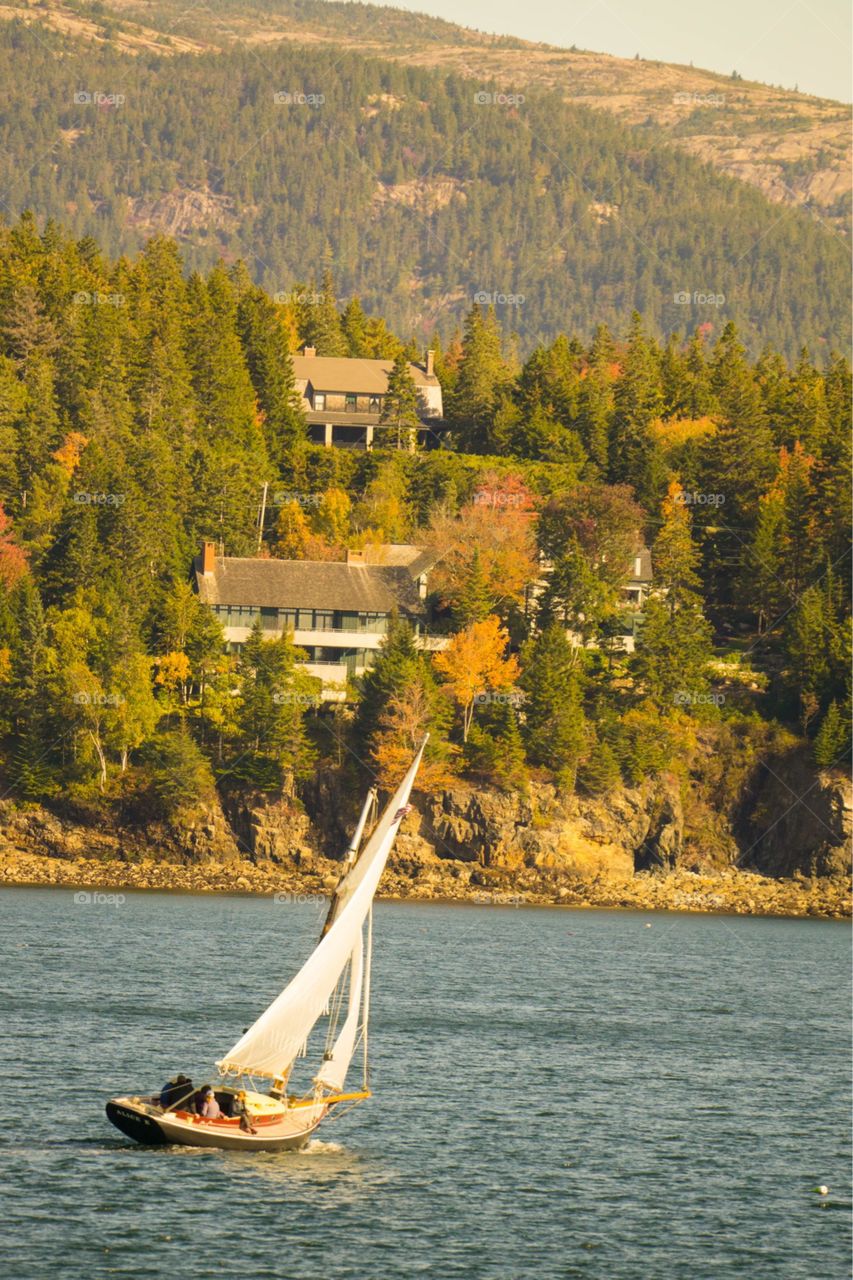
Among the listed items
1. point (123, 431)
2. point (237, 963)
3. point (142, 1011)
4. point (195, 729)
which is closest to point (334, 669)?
point (195, 729)

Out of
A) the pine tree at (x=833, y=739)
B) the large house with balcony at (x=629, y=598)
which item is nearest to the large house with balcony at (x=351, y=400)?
the large house with balcony at (x=629, y=598)

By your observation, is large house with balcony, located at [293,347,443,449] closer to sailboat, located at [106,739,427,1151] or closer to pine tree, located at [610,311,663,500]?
pine tree, located at [610,311,663,500]

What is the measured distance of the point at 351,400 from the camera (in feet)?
536

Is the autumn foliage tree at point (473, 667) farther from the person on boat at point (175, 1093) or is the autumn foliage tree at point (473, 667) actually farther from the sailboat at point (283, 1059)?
the person on boat at point (175, 1093)

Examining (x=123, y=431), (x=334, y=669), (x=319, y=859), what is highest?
(x=123, y=431)

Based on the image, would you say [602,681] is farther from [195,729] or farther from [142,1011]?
[142,1011]

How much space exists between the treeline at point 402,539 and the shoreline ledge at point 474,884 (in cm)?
424

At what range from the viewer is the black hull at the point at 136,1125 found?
4656 centimetres

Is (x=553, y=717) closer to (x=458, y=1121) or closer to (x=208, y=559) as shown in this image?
(x=208, y=559)

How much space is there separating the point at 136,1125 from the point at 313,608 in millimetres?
76366

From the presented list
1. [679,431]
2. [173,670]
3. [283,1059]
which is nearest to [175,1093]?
[283,1059]

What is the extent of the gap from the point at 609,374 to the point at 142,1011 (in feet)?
387

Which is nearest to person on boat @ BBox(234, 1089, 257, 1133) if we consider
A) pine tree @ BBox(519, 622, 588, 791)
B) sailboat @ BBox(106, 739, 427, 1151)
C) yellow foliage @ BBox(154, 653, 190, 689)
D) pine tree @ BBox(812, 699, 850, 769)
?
sailboat @ BBox(106, 739, 427, 1151)

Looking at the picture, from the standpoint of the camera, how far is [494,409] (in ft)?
516
